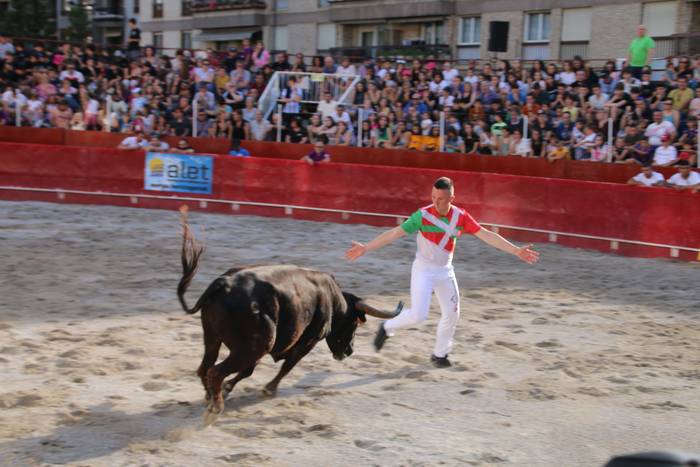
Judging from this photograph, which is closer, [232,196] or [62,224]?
[62,224]

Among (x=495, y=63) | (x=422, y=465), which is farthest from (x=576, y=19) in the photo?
(x=422, y=465)

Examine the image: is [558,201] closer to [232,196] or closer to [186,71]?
[232,196]

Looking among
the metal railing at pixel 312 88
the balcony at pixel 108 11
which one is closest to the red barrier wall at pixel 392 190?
the metal railing at pixel 312 88

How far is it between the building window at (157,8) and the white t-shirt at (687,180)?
3355 cm

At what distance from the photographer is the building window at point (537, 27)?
2838cm

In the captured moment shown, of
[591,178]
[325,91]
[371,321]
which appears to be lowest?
[371,321]

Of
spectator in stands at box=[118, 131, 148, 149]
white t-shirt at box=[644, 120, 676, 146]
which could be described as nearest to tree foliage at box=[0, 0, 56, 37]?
spectator in stands at box=[118, 131, 148, 149]

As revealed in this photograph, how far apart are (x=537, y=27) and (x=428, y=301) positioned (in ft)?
75.4

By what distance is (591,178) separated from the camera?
17.1 metres

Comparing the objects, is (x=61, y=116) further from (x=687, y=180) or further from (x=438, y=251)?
(x=438, y=251)

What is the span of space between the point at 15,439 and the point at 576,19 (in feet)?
81.9

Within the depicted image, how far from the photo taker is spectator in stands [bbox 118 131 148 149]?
19.3 meters

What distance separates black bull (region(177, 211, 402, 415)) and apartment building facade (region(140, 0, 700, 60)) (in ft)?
64.8

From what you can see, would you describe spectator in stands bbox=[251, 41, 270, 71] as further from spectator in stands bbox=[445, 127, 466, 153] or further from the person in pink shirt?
spectator in stands bbox=[445, 127, 466, 153]
